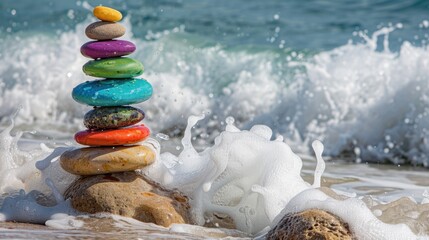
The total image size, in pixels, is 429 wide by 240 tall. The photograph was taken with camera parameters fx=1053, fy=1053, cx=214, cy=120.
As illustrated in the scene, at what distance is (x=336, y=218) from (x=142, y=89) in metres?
1.13

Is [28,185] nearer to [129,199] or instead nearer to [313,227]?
[129,199]

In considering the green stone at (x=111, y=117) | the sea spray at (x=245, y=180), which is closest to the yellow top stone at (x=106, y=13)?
the green stone at (x=111, y=117)

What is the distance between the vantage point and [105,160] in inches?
183

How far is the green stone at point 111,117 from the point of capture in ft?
15.4

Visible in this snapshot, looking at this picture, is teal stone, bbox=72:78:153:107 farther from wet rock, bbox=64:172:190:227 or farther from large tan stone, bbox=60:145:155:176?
wet rock, bbox=64:172:190:227

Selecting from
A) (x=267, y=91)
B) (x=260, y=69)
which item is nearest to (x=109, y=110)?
(x=267, y=91)

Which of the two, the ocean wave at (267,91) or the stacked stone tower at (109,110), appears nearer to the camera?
the stacked stone tower at (109,110)

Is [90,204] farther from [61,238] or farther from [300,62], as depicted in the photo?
[300,62]

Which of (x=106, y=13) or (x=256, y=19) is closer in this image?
(x=106, y=13)

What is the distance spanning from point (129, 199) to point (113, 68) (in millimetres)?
587

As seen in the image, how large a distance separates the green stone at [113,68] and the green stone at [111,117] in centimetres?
15

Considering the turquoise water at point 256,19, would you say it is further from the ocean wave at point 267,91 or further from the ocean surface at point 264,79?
Answer: the ocean wave at point 267,91

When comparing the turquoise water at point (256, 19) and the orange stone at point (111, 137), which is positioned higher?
the orange stone at point (111, 137)

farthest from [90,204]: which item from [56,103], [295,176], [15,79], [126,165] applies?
[15,79]
